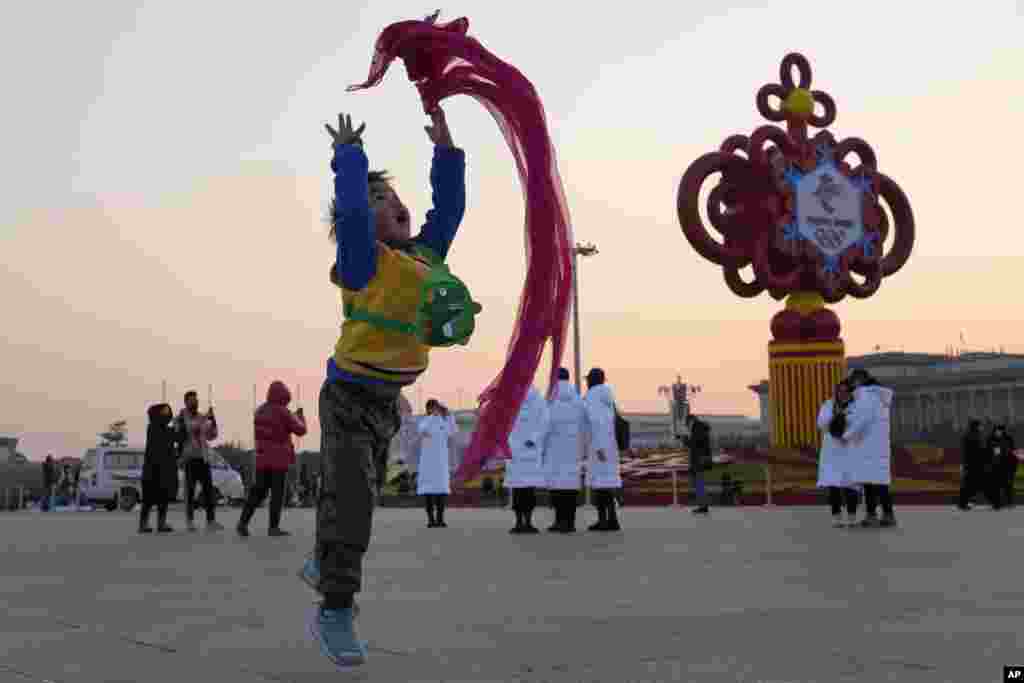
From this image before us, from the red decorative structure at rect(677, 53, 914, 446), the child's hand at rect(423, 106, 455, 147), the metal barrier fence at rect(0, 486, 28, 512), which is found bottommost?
the metal barrier fence at rect(0, 486, 28, 512)

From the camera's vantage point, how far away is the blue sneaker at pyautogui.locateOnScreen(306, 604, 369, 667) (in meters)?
4.91

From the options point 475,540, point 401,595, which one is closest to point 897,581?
point 401,595

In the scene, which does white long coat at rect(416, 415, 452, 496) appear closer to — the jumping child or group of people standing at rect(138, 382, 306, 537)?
group of people standing at rect(138, 382, 306, 537)

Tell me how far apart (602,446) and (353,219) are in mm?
12305

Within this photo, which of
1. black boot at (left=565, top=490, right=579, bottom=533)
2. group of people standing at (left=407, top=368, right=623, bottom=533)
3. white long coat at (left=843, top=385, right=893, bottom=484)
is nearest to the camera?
white long coat at (left=843, top=385, right=893, bottom=484)

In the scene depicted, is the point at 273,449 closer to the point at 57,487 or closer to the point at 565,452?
the point at 565,452

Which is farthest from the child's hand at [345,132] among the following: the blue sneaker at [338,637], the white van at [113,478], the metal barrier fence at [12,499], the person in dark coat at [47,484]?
the metal barrier fence at [12,499]

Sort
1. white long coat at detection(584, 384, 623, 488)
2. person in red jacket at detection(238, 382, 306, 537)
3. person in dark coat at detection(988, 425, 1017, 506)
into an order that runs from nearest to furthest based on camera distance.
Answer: person in red jacket at detection(238, 382, 306, 537), white long coat at detection(584, 384, 623, 488), person in dark coat at detection(988, 425, 1017, 506)

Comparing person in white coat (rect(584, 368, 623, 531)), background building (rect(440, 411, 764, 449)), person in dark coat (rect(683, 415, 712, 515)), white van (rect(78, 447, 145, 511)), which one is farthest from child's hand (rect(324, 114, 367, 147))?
background building (rect(440, 411, 764, 449))

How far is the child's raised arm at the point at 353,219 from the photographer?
5.12 metres

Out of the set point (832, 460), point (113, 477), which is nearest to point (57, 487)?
point (113, 477)

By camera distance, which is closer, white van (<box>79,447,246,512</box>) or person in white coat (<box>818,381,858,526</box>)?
person in white coat (<box>818,381,858,526</box>)

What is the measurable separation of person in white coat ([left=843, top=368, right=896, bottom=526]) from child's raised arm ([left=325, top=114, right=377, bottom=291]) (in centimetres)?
1197

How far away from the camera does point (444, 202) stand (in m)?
5.76
